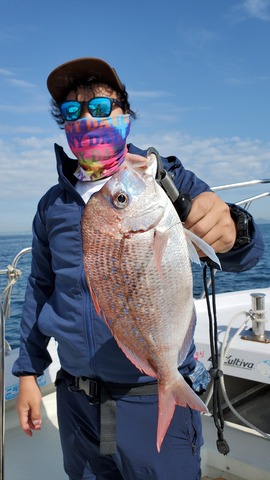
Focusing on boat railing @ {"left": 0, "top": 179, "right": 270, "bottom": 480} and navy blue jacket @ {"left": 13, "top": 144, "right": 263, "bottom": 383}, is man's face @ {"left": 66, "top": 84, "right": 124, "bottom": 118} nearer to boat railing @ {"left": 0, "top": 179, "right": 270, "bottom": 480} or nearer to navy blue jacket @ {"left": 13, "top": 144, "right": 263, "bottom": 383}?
navy blue jacket @ {"left": 13, "top": 144, "right": 263, "bottom": 383}

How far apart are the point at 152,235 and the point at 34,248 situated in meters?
1.06

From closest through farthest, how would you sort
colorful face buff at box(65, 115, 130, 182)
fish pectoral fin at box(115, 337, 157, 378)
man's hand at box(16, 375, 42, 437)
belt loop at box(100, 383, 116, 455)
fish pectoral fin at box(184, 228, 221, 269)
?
fish pectoral fin at box(184, 228, 221, 269) < fish pectoral fin at box(115, 337, 157, 378) < belt loop at box(100, 383, 116, 455) < colorful face buff at box(65, 115, 130, 182) < man's hand at box(16, 375, 42, 437)

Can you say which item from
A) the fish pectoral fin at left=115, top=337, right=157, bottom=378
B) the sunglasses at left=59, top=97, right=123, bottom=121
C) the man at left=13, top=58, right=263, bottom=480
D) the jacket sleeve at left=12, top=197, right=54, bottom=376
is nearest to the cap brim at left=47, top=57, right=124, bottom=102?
the man at left=13, top=58, right=263, bottom=480

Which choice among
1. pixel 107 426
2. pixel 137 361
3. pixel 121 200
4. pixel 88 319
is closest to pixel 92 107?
pixel 121 200

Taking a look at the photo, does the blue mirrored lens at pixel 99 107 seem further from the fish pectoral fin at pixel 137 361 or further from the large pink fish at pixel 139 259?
the fish pectoral fin at pixel 137 361

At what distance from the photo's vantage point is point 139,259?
4.09 feet

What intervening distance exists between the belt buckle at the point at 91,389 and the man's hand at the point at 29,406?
0.36m

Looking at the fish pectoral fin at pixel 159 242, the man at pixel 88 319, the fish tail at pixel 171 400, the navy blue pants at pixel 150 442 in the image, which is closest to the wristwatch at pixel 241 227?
the man at pixel 88 319

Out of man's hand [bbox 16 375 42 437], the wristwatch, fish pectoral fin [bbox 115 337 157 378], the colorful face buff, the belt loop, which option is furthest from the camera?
man's hand [bbox 16 375 42 437]

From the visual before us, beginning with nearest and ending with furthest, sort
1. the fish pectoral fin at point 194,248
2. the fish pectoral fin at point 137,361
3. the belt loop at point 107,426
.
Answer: the fish pectoral fin at point 194,248, the fish pectoral fin at point 137,361, the belt loop at point 107,426

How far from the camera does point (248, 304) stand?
173 inches

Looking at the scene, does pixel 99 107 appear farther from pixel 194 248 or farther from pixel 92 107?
pixel 194 248

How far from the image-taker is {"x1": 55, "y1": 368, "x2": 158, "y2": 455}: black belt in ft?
5.65

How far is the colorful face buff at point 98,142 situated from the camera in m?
1.86
